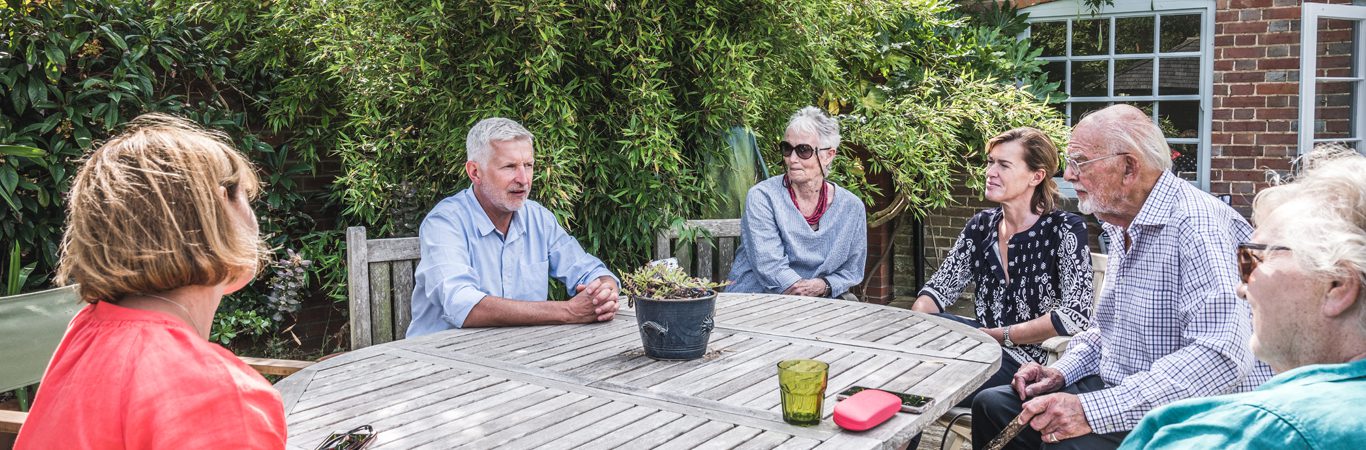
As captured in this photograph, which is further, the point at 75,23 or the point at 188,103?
the point at 188,103

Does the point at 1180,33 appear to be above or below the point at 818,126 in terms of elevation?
above

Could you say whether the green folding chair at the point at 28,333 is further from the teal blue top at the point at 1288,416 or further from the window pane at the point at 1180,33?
the window pane at the point at 1180,33

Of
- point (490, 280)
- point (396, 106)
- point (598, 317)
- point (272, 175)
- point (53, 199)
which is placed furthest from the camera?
point (272, 175)

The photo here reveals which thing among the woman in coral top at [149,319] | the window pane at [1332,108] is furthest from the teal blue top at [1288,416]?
the window pane at [1332,108]

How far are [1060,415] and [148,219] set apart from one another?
1.75 metres

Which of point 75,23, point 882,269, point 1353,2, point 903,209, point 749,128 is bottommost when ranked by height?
point 882,269

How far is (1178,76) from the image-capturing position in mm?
6406

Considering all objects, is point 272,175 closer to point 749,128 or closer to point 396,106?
point 396,106

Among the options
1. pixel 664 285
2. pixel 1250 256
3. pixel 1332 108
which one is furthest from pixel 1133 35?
pixel 1250 256

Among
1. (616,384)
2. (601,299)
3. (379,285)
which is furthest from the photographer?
(379,285)

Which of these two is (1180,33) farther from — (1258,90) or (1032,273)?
(1032,273)

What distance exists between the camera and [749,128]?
4117 millimetres

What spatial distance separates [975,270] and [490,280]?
1706mm

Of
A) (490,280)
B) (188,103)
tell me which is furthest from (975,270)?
(188,103)
